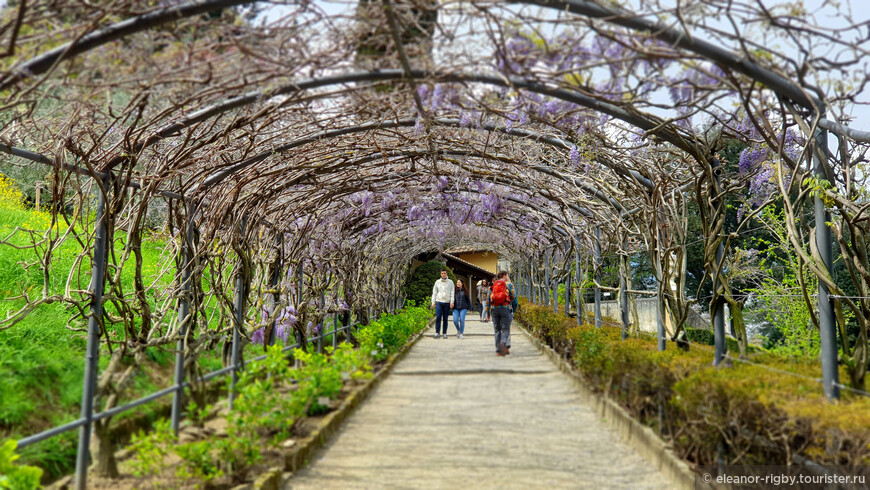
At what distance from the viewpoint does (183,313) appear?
4.95 meters

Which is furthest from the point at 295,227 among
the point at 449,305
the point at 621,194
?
the point at 449,305

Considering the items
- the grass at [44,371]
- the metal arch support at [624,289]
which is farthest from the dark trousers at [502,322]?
the grass at [44,371]

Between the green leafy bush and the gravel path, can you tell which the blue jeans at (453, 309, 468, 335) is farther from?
the gravel path

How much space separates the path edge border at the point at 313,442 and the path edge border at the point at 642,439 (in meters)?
2.18

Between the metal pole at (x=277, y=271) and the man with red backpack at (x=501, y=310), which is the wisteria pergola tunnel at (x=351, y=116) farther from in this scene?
the man with red backpack at (x=501, y=310)

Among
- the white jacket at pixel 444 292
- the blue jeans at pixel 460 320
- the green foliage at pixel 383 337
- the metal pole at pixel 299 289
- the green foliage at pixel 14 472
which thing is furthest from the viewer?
the blue jeans at pixel 460 320

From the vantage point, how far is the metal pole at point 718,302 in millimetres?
5145

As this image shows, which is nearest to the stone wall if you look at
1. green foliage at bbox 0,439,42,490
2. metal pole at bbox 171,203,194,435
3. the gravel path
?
the gravel path

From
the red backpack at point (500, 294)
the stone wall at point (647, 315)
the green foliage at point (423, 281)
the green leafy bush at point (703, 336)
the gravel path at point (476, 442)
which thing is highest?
the green foliage at point (423, 281)

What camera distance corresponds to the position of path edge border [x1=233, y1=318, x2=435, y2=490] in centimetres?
370

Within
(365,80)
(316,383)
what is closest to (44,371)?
(316,383)

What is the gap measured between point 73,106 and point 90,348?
→ 49.4 inches

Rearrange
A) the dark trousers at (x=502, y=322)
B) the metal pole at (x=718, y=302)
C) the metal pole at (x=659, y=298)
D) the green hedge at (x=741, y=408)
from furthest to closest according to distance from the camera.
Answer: the dark trousers at (x=502, y=322) < the metal pole at (x=659, y=298) < the metal pole at (x=718, y=302) < the green hedge at (x=741, y=408)

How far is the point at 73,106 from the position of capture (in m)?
3.46
